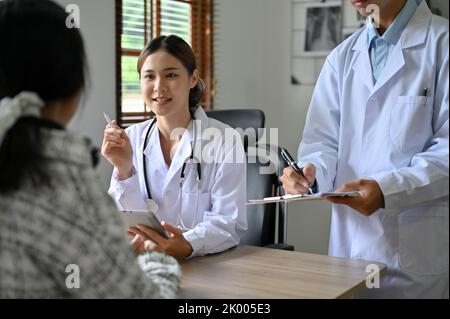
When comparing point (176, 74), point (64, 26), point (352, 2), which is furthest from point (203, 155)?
point (64, 26)

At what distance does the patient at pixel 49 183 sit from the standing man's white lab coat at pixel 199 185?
501 millimetres

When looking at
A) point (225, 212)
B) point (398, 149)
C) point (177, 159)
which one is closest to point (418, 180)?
point (398, 149)

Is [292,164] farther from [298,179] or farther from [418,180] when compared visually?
[418,180]

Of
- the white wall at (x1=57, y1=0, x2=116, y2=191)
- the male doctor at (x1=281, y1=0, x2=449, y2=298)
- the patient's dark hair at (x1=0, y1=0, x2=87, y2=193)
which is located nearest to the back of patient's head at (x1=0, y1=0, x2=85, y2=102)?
the patient's dark hair at (x1=0, y1=0, x2=87, y2=193)

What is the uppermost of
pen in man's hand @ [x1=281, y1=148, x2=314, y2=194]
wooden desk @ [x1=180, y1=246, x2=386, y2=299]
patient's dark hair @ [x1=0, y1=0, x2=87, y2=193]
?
patient's dark hair @ [x1=0, y1=0, x2=87, y2=193]

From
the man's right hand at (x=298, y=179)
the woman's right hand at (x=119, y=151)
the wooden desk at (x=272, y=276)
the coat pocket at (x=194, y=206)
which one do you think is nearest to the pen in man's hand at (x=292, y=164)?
the man's right hand at (x=298, y=179)

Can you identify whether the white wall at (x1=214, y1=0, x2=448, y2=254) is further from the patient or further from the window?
the patient

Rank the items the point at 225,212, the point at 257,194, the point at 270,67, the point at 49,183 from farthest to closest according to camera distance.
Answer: the point at 257,194 → the point at 225,212 → the point at 270,67 → the point at 49,183

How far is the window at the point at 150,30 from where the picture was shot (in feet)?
3.26

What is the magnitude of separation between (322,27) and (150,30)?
418 mm

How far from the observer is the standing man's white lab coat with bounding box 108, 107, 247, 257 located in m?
1.12

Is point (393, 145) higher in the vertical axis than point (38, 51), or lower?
lower

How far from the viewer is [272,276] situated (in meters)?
0.86

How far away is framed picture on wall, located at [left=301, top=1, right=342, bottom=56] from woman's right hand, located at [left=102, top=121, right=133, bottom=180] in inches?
18.0
